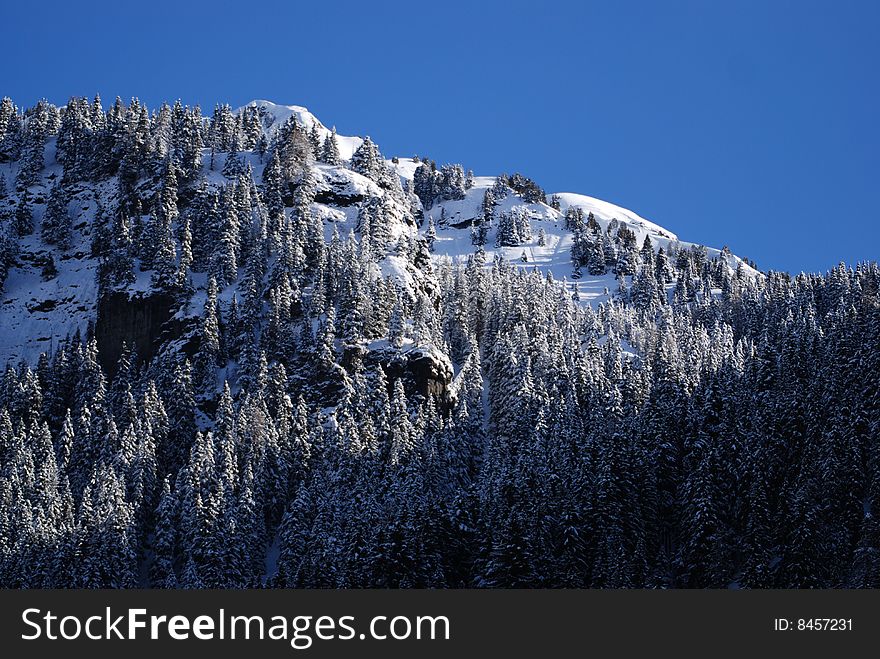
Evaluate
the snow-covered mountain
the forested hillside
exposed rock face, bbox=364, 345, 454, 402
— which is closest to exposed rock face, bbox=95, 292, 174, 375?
the forested hillside

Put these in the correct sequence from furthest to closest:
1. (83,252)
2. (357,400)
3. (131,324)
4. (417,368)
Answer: (83,252) < (131,324) < (417,368) < (357,400)

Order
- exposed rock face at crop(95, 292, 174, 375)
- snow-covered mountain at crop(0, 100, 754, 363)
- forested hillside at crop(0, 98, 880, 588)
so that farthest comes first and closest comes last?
snow-covered mountain at crop(0, 100, 754, 363) → exposed rock face at crop(95, 292, 174, 375) → forested hillside at crop(0, 98, 880, 588)

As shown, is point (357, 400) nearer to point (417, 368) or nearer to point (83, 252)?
point (417, 368)

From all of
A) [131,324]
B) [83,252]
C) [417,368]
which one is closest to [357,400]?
[417,368]

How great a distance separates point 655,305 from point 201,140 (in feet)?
271

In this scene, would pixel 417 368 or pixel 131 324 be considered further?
pixel 131 324

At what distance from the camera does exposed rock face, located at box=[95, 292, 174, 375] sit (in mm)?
138875

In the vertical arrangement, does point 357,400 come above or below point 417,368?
below

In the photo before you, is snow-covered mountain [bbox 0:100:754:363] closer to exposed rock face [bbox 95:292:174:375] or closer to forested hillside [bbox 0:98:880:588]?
forested hillside [bbox 0:98:880:588]

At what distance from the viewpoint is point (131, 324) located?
141750 millimetres

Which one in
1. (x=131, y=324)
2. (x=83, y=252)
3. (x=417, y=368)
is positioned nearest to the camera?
(x=417, y=368)

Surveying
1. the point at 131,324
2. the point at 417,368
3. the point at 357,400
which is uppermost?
the point at 131,324

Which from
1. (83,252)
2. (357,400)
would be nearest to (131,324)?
(83,252)

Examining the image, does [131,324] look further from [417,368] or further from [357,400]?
[417,368]
